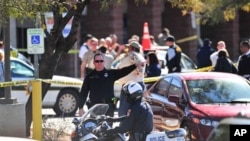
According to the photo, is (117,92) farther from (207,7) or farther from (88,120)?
(88,120)

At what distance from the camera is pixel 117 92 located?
18.4 m

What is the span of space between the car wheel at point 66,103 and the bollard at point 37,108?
5.55m

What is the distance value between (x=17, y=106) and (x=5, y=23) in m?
1.58

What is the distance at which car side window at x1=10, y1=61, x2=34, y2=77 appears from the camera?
17.1m

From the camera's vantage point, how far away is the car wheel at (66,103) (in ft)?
57.5

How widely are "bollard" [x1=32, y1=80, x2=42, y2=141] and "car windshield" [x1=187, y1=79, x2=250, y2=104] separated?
104 inches

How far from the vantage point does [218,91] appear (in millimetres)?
11523

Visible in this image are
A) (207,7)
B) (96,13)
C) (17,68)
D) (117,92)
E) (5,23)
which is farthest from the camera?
(96,13)

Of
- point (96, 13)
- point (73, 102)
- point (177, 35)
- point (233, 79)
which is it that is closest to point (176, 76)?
point (233, 79)

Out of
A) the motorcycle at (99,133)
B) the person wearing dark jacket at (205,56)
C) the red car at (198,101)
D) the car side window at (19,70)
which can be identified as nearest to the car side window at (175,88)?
the red car at (198,101)

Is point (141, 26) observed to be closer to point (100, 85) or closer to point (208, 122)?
point (100, 85)

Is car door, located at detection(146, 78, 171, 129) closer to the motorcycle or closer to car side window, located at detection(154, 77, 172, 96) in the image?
car side window, located at detection(154, 77, 172, 96)

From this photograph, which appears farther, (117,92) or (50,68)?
(117,92)

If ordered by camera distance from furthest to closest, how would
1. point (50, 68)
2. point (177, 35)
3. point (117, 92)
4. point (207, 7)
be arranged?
point (177, 35) < point (207, 7) < point (117, 92) < point (50, 68)
